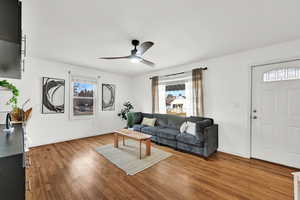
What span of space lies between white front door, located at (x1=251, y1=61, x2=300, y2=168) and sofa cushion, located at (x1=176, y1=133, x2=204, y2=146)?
4.02 feet

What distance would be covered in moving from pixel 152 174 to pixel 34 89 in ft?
12.6

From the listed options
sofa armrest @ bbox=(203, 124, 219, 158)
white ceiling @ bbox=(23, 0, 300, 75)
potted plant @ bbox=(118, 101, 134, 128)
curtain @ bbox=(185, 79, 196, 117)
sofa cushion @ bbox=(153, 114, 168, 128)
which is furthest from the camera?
potted plant @ bbox=(118, 101, 134, 128)

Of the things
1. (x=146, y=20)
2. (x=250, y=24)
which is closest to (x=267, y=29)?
(x=250, y=24)

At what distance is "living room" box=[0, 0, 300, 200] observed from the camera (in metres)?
1.72

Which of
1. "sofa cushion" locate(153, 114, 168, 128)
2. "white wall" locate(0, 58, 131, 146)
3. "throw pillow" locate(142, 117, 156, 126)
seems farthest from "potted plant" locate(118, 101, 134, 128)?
"sofa cushion" locate(153, 114, 168, 128)

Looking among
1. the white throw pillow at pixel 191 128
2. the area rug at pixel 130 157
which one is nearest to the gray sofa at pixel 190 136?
the white throw pillow at pixel 191 128

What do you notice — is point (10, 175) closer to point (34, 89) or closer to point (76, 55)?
point (76, 55)

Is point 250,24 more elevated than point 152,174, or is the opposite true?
point 250,24

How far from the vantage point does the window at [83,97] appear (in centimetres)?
436

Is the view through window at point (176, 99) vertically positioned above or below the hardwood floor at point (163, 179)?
above

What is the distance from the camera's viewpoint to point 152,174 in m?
2.34

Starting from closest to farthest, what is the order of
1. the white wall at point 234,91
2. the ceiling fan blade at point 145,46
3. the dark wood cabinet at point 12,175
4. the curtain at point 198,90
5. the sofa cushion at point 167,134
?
the dark wood cabinet at point 12,175, the ceiling fan blade at point 145,46, the white wall at point 234,91, the sofa cushion at point 167,134, the curtain at point 198,90

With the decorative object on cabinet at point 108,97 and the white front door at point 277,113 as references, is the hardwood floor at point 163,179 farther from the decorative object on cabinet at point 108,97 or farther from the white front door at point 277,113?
the decorative object on cabinet at point 108,97

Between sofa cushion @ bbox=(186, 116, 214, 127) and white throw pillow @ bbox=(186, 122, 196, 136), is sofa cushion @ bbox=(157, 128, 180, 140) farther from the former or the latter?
sofa cushion @ bbox=(186, 116, 214, 127)
